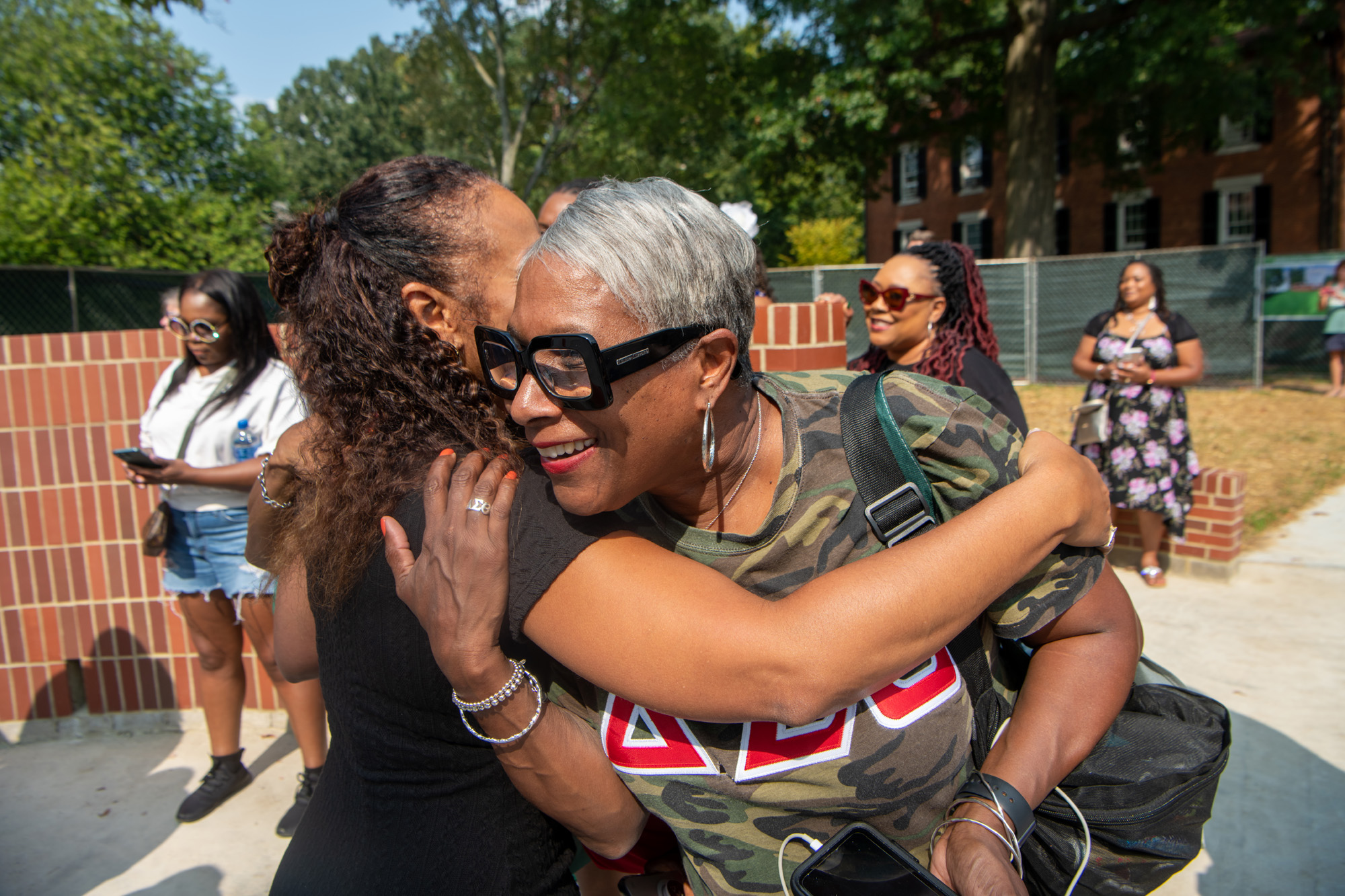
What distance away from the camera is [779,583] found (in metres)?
1.36

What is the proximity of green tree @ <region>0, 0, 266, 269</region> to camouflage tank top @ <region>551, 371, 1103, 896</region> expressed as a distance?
17.1 metres

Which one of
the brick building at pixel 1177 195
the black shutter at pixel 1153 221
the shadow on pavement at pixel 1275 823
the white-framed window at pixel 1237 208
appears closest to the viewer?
the shadow on pavement at pixel 1275 823

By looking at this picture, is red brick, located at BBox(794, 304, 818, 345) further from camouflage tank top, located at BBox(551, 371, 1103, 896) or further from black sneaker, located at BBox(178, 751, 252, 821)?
black sneaker, located at BBox(178, 751, 252, 821)

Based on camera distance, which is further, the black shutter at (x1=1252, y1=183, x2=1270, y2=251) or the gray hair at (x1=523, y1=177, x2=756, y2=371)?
the black shutter at (x1=1252, y1=183, x2=1270, y2=251)

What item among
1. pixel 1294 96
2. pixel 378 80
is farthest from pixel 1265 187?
pixel 378 80

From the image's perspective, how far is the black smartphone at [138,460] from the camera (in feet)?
10.1

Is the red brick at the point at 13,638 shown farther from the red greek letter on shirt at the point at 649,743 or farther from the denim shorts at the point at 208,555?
the red greek letter on shirt at the point at 649,743

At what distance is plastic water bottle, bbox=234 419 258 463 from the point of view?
11.1ft

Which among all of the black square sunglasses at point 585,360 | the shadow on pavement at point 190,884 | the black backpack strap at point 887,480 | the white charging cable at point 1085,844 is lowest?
the shadow on pavement at point 190,884

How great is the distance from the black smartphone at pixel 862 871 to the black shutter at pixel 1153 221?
25195 millimetres

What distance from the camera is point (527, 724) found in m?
1.22

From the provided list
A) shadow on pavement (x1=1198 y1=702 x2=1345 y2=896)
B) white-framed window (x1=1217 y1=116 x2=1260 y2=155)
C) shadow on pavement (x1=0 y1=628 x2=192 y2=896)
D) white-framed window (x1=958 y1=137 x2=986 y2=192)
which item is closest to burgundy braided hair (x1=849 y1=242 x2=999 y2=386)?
shadow on pavement (x1=1198 y1=702 x2=1345 y2=896)

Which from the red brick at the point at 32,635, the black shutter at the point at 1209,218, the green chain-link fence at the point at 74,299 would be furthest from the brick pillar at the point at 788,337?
the black shutter at the point at 1209,218

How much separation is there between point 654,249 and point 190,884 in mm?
3079
